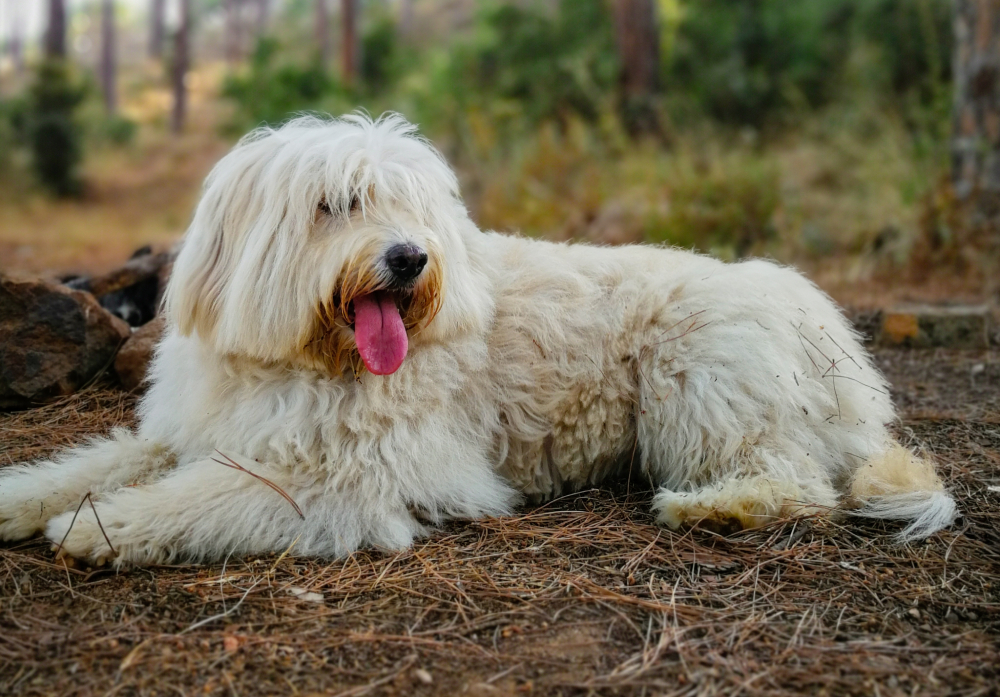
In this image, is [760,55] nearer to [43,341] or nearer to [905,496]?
[905,496]

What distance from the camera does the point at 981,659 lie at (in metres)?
2.56

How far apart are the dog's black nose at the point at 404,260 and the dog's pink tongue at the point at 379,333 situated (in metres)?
0.13

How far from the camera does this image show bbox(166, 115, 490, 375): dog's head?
3246mm

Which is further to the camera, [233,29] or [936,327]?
[233,29]

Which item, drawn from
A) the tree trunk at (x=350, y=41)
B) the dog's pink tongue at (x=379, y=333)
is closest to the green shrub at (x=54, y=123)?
the tree trunk at (x=350, y=41)

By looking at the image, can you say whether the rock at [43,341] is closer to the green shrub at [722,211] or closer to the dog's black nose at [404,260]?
the dog's black nose at [404,260]

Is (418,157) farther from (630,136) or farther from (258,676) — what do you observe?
(630,136)

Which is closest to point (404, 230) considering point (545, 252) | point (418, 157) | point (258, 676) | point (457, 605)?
point (418, 157)

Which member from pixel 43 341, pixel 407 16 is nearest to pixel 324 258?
pixel 43 341

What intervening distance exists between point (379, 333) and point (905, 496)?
2259 mm

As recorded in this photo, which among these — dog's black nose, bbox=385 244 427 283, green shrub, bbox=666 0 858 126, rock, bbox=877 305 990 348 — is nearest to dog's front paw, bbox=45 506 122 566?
dog's black nose, bbox=385 244 427 283

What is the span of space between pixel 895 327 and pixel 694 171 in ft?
16.3

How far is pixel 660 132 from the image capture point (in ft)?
43.4

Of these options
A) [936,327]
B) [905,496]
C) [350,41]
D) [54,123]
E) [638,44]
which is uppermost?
[350,41]
